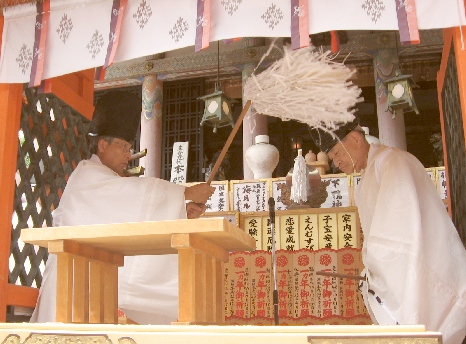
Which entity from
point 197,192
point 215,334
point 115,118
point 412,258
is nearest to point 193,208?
point 197,192

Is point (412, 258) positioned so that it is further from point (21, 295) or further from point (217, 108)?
point (217, 108)

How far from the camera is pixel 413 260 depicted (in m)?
2.95

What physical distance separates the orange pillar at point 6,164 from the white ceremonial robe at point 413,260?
2.08 m

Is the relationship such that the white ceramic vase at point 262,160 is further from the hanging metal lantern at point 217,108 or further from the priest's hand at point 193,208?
the priest's hand at point 193,208

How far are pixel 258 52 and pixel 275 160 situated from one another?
158 inches

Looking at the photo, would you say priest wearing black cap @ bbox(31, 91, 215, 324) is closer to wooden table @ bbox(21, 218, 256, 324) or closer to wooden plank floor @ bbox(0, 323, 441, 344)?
wooden table @ bbox(21, 218, 256, 324)

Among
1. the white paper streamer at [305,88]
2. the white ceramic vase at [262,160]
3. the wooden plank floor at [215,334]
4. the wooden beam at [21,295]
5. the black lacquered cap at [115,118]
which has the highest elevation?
the white ceramic vase at [262,160]

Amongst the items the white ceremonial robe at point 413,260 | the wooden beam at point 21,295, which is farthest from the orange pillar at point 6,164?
the white ceremonial robe at point 413,260

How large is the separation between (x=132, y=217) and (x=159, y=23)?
3.53 feet

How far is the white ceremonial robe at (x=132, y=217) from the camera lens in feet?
9.57

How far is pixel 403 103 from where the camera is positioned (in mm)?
7504

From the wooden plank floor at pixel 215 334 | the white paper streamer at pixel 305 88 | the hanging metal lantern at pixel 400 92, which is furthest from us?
the hanging metal lantern at pixel 400 92

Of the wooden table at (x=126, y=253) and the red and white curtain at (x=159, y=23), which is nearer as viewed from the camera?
the wooden table at (x=126, y=253)

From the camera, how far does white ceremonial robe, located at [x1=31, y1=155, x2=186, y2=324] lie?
9.57 ft
